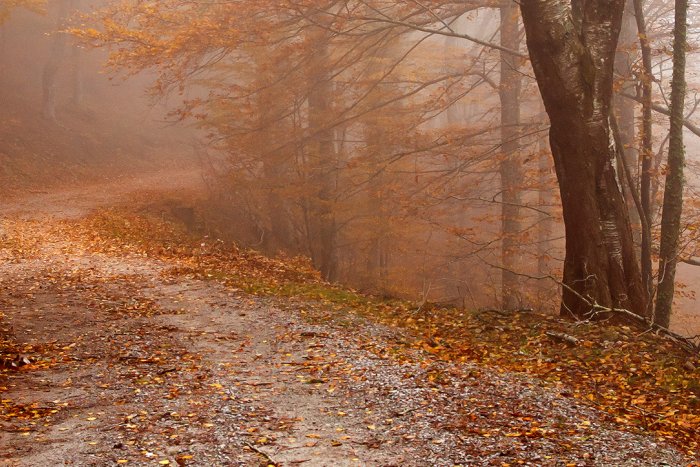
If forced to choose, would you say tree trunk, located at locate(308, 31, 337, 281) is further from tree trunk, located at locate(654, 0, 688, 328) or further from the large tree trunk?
tree trunk, located at locate(654, 0, 688, 328)

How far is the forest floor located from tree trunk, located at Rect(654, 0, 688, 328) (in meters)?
2.09

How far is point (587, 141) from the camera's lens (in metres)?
8.02

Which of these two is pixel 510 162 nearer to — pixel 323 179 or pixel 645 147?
pixel 323 179

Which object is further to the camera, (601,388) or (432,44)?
(432,44)

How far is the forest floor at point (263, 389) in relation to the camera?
184 inches

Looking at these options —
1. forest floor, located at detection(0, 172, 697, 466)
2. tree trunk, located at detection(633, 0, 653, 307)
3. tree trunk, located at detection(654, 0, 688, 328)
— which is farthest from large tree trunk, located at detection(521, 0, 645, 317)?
forest floor, located at detection(0, 172, 697, 466)

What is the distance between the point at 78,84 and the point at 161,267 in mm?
26884

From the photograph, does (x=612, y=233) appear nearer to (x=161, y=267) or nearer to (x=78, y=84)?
(x=161, y=267)

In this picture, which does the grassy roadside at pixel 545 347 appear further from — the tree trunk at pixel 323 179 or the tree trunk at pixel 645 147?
the tree trunk at pixel 323 179

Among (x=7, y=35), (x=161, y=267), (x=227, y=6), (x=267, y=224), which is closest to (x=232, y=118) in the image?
(x=267, y=224)

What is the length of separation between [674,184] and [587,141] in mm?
1509

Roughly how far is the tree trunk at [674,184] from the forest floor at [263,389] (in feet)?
6.86

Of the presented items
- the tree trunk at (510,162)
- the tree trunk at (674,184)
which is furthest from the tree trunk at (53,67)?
the tree trunk at (674,184)

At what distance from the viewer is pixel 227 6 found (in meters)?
13.1
